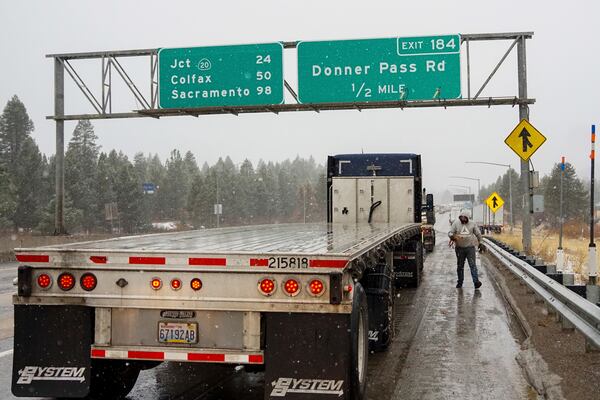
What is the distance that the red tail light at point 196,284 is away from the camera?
16.3ft

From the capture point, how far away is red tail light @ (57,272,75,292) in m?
5.11

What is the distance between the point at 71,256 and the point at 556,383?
469cm

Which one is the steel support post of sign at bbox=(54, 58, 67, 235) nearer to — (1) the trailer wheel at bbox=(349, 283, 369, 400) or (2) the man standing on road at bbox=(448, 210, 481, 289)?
(2) the man standing on road at bbox=(448, 210, 481, 289)

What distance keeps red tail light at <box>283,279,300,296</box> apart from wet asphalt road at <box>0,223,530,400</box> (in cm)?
168

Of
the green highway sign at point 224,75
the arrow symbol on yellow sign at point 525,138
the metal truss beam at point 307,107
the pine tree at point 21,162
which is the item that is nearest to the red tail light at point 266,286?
the arrow symbol on yellow sign at point 525,138

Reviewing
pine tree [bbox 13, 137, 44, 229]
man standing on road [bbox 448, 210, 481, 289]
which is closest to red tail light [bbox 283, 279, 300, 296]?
man standing on road [bbox 448, 210, 481, 289]

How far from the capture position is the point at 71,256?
5.11 meters

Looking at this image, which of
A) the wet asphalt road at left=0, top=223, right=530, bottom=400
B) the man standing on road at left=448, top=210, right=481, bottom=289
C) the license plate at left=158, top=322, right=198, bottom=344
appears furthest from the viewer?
the man standing on road at left=448, top=210, right=481, bottom=289

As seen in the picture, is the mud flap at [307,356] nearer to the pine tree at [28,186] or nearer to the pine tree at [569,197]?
the pine tree at [28,186]

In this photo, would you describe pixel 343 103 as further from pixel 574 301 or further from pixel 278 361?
pixel 278 361

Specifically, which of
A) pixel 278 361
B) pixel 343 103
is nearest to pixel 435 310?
pixel 278 361

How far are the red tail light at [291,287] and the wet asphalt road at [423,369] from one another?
1.68 meters

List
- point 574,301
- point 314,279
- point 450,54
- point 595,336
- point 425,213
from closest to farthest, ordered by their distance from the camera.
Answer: point 314,279 → point 595,336 → point 574,301 → point 450,54 → point 425,213

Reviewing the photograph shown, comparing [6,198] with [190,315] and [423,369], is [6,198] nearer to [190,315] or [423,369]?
[423,369]
